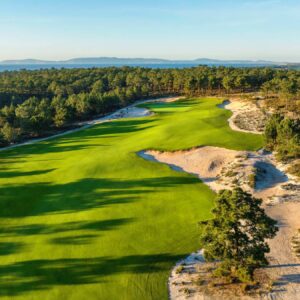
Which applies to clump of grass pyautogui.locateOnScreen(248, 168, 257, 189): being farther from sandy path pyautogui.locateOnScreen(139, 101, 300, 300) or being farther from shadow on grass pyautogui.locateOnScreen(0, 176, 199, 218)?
shadow on grass pyautogui.locateOnScreen(0, 176, 199, 218)

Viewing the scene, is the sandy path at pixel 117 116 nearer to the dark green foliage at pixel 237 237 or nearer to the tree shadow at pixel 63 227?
the tree shadow at pixel 63 227

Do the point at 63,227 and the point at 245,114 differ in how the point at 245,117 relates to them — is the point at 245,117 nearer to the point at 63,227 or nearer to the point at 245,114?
the point at 245,114

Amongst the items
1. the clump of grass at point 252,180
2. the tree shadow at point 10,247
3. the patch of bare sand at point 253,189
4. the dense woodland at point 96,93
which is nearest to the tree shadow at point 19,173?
the patch of bare sand at point 253,189

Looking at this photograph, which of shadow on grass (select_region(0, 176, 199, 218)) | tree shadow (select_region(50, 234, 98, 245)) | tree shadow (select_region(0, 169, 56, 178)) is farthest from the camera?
tree shadow (select_region(0, 169, 56, 178))

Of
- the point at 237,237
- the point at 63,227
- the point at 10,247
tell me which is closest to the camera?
the point at 237,237

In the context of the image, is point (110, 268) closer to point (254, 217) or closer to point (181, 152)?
point (254, 217)

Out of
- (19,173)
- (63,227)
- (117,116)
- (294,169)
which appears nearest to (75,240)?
(63,227)

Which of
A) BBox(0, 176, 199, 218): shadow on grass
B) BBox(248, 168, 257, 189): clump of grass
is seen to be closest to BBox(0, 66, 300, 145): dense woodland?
BBox(0, 176, 199, 218): shadow on grass
